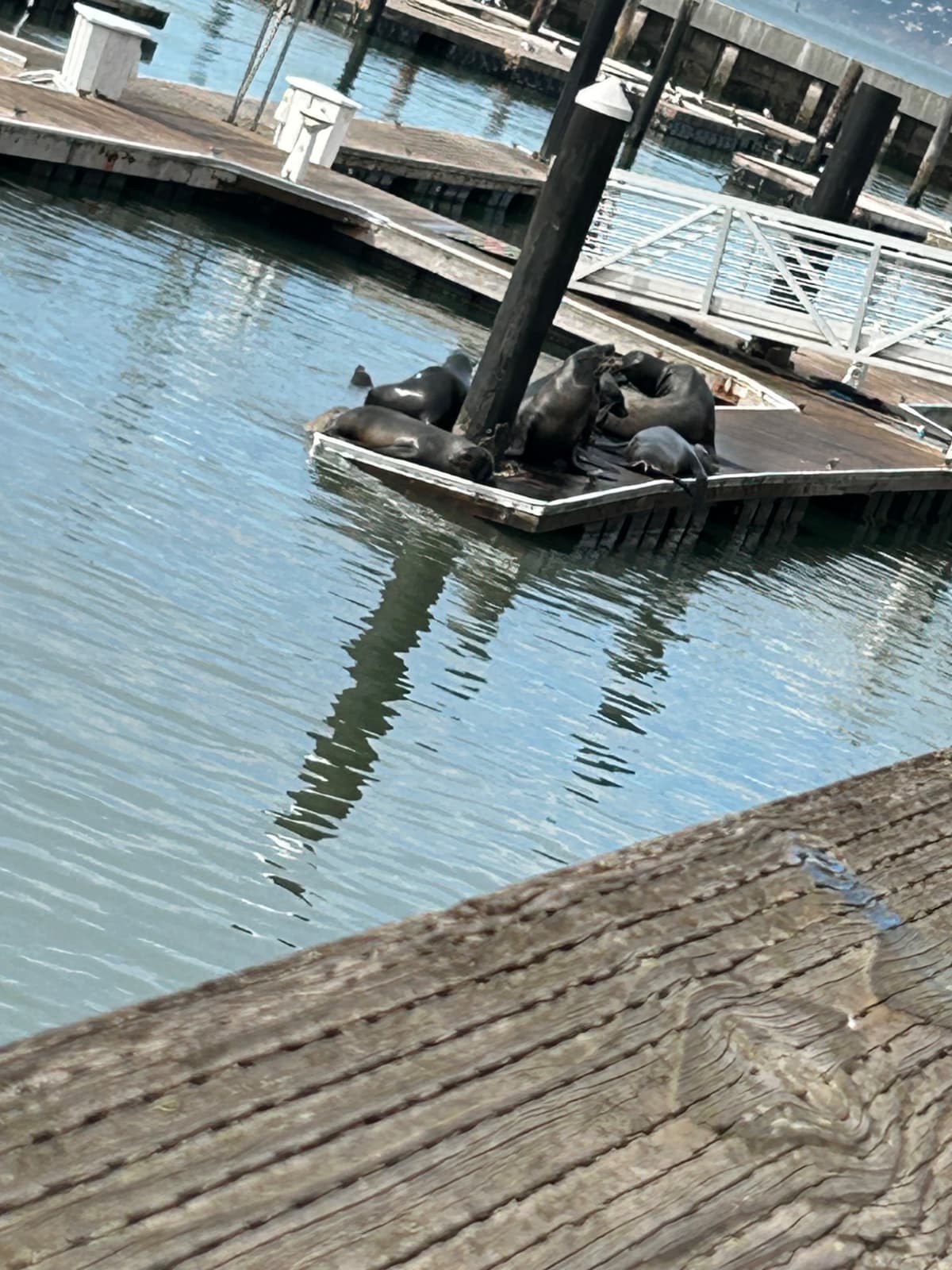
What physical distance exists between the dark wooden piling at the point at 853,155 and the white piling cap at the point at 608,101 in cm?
783

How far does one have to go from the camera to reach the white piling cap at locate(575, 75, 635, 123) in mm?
10211

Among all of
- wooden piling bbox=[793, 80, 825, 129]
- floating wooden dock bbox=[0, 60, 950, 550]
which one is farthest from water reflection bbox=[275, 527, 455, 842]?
wooden piling bbox=[793, 80, 825, 129]

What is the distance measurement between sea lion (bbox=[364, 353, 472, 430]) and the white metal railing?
5202mm

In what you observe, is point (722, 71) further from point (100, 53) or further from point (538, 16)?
point (100, 53)

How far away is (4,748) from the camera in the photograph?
5.91 m

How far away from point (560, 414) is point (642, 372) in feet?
6.88

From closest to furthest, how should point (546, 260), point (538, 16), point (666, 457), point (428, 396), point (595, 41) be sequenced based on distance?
point (546, 260) < point (428, 396) < point (666, 457) < point (595, 41) < point (538, 16)

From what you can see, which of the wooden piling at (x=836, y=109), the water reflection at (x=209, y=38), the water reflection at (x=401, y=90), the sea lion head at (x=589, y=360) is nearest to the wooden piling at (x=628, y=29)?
the wooden piling at (x=836, y=109)

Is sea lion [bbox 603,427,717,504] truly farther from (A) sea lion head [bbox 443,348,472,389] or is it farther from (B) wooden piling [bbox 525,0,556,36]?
(B) wooden piling [bbox 525,0,556,36]

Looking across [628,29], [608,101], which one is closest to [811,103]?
[628,29]

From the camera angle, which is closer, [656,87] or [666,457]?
[666,457]

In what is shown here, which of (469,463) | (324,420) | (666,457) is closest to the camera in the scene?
(469,463)

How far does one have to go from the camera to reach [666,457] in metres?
11.9

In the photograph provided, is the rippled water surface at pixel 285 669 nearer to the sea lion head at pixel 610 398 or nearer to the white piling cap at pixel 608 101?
the sea lion head at pixel 610 398
